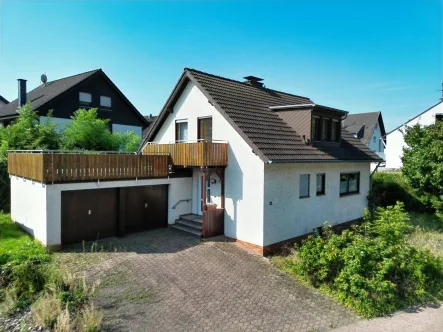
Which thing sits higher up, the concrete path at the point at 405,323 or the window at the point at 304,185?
the window at the point at 304,185

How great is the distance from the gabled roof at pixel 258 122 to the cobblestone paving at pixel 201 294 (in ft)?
13.3

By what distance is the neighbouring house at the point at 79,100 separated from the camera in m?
23.8

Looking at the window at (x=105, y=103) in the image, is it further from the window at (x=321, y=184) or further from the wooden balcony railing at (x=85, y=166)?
the window at (x=321, y=184)

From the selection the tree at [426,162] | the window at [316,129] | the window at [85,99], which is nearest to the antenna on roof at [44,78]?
the window at [85,99]

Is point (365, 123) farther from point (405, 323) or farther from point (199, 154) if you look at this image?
point (405, 323)

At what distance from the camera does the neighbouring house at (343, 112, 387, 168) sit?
46062mm

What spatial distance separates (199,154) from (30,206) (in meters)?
6.94

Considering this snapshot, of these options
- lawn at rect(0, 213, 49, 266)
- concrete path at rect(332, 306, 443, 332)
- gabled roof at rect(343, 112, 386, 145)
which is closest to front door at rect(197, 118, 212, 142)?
lawn at rect(0, 213, 49, 266)

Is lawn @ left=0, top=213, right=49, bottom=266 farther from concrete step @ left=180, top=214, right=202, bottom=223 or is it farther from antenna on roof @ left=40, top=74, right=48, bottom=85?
antenna on roof @ left=40, top=74, right=48, bottom=85

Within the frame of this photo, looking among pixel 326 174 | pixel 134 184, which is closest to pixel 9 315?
pixel 134 184

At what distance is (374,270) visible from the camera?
859 centimetres

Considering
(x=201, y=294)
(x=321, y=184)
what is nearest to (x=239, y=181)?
(x=321, y=184)

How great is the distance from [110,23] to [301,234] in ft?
38.4

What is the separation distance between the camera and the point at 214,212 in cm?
1269
